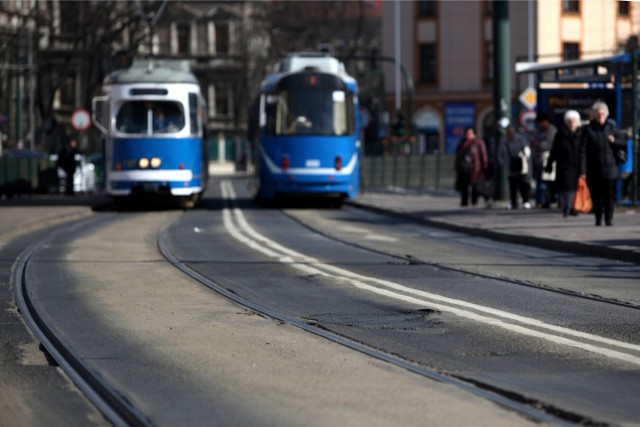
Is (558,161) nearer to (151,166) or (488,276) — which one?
(488,276)

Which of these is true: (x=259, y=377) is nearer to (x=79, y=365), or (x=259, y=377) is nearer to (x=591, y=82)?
(x=79, y=365)

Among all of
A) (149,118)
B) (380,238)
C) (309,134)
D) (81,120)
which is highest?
(149,118)

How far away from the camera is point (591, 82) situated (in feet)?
95.5

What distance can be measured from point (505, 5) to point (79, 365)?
24.0 m

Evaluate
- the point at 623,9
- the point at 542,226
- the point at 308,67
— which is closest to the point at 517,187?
the point at 542,226

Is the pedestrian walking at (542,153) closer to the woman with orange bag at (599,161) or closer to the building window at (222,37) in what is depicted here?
the woman with orange bag at (599,161)

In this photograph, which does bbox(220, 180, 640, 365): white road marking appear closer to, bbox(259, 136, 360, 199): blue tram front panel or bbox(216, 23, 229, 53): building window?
bbox(259, 136, 360, 199): blue tram front panel

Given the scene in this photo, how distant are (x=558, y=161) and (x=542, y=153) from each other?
475 cm

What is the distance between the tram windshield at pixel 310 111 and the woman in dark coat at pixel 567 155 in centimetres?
1125

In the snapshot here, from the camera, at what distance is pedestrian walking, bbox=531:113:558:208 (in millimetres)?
28359

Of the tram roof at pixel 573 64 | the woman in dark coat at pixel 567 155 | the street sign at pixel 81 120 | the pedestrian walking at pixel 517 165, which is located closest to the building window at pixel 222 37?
the street sign at pixel 81 120

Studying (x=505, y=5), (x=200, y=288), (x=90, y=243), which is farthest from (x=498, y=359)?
(x=505, y=5)

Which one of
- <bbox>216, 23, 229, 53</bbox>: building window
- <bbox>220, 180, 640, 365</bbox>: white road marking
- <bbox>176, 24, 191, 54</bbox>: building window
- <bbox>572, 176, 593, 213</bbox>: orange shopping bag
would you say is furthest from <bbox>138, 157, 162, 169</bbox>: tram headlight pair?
<bbox>176, 24, 191, 54</bbox>: building window

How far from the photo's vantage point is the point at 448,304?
1244cm
